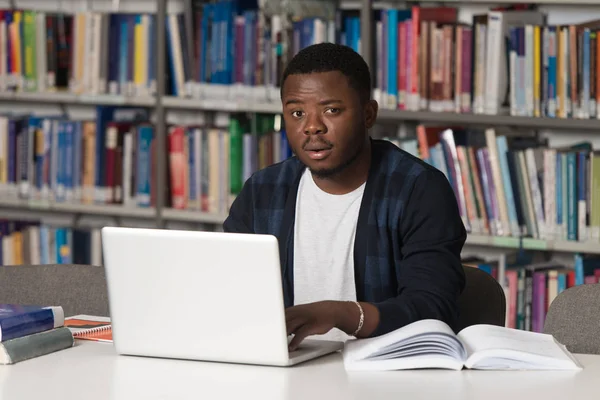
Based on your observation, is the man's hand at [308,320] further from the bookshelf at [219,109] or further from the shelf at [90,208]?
the shelf at [90,208]

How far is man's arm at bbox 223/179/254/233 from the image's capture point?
7.04 feet

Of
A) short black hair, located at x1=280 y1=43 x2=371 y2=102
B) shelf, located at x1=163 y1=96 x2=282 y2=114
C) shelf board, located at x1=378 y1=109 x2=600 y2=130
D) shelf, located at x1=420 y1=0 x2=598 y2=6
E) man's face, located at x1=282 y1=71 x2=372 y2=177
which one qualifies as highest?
shelf, located at x1=420 y1=0 x2=598 y2=6

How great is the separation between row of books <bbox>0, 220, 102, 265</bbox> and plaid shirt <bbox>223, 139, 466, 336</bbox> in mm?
1842

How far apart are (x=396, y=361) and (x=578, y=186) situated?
165 centimetres

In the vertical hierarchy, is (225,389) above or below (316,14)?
below

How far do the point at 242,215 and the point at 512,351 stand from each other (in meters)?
0.81

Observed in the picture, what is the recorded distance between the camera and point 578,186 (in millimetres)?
2986

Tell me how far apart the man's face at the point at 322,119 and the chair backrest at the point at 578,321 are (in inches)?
19.3

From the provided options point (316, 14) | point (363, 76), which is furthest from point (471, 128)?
point (363, 76)

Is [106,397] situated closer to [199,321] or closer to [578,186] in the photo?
[199,321]

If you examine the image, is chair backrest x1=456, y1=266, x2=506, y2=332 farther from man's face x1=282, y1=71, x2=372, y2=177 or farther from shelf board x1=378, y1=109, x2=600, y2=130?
shelf board x1=378, y1=109, x2=600, y2=130

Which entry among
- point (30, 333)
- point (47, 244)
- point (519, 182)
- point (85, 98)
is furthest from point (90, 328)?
point (47, 244)

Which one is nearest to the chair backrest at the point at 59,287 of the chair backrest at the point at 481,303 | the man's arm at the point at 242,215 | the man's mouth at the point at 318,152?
the man's arm at the point at 242,215

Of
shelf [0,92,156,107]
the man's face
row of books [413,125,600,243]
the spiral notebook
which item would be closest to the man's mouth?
the man's face
